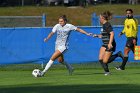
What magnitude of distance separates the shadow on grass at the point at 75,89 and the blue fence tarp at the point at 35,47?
7.12 m

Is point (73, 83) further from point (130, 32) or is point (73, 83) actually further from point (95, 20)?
point (95, 20)

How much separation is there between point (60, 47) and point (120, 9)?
33.7 m

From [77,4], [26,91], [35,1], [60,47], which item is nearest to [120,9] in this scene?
[77,4]

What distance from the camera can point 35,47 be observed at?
75.7ft

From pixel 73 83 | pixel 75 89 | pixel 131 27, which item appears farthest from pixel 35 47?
pixel 75 89

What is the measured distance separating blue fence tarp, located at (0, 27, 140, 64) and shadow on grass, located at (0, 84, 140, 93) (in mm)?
7124

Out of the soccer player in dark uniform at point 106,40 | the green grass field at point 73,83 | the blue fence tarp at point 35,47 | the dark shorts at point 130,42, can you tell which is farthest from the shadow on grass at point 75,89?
the blue fence tarp at point 35,47

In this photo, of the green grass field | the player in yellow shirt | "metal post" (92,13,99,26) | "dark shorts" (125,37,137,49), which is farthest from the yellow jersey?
"metal post" (92,13,99,26)

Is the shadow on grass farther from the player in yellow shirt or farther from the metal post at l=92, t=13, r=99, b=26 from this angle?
the metal post at l=92, t=13, r=99, b=26

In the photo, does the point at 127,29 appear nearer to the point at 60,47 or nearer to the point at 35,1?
the point at 60,47

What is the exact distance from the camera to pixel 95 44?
2333 cm

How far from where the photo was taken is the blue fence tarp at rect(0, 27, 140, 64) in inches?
906

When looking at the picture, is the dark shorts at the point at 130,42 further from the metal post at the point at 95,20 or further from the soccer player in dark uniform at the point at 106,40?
the metal post at the point at 95,20

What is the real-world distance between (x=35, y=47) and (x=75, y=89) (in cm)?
846
